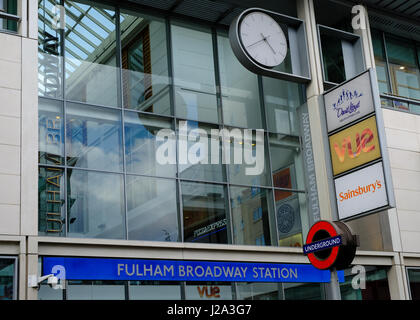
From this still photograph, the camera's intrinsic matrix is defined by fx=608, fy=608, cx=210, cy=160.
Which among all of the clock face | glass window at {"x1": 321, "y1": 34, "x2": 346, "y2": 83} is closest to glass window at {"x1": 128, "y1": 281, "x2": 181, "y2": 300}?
the clock face

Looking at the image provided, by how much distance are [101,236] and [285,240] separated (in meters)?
4.86

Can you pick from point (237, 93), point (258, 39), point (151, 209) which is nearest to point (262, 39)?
point (258, 39)

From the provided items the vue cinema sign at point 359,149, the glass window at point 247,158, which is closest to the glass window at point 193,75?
the glass window at point 247,158

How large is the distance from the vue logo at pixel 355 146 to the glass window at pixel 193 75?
10.5 ft

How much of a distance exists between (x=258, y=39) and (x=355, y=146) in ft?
11.4

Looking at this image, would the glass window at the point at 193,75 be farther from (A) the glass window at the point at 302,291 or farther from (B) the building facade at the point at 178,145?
(A) the glass window at the point at 302,291

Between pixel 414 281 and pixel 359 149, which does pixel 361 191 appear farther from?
pixel 414 281

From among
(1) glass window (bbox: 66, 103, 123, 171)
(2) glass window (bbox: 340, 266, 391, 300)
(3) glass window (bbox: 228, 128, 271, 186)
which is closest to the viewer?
(1) glass window (bbox: 66, 103, 123, 171)

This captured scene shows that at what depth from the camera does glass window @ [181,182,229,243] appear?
1445cm

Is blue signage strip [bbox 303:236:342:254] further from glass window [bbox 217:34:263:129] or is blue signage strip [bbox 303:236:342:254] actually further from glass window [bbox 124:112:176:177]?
glass window [bbox 217:34:263:129]

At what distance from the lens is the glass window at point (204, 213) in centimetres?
1445

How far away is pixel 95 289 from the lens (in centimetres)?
1270

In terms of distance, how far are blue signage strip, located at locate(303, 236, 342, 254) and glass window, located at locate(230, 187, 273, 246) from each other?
21.2ft

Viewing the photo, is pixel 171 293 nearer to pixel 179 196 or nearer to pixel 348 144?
pixel 179 196
